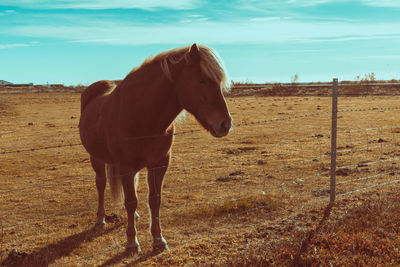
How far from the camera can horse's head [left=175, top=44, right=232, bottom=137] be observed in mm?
3666

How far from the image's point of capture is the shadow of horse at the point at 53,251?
4.62 m

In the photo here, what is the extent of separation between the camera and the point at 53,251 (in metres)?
4.98

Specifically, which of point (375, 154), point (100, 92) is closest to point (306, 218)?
point (100, 92)

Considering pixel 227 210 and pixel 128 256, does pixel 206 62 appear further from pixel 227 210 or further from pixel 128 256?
pixel 227 210

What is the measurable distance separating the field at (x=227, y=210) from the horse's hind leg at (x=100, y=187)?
0.17 meters

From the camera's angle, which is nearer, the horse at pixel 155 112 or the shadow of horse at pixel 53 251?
the horse at pixel 155 112

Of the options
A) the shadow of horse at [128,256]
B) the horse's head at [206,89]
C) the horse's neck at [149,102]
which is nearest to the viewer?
the horse's head at [206,89]

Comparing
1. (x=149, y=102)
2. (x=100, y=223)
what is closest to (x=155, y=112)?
(x=149, y=102)

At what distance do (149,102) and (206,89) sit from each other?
806 millimetres

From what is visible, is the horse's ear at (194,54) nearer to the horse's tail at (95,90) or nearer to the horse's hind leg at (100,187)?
the horse's hind leg at (100,187)

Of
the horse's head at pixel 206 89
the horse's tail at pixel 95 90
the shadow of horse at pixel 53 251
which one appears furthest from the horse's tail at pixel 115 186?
the horse's head at pixel 206 89

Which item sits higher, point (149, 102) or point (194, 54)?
point (194, 54)

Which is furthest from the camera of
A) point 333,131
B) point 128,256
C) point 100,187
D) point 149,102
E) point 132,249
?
point 100,187

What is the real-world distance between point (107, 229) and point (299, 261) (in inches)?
125
